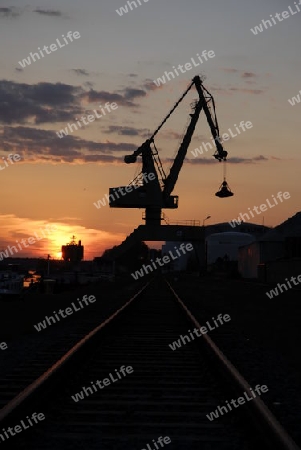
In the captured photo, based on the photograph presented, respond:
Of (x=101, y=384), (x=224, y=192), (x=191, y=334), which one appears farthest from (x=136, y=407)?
(x=224, y=192)

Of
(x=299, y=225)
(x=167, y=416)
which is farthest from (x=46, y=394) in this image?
(x=299, y=225)

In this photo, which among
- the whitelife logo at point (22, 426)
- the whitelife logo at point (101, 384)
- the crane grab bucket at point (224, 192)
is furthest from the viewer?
the crane grab bucket at point (224, 192)

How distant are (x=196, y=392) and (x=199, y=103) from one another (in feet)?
261

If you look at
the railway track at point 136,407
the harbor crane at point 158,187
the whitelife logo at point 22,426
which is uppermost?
the harbor crane at point 158,187

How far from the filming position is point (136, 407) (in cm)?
687

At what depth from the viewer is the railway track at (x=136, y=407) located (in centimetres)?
551

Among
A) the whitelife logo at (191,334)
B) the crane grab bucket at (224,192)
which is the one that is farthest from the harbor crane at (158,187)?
the whitelife logo at (191,334)

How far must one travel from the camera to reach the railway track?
5512mm

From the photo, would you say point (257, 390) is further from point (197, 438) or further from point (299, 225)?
point (299, 225)

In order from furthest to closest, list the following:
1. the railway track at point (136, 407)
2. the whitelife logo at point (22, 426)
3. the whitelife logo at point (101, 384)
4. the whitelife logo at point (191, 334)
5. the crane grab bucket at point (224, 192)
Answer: the crane grab bucket at point (224, 192)
the whitelife logo at point (191, 334)
the whitelife logo at point (101, 384)
the railway track at point (136, 407)
the whitelife logo at point (22, 426)

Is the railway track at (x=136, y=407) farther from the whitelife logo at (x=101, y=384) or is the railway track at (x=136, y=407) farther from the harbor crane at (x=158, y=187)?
the harbor crane at (x=158, y=187)

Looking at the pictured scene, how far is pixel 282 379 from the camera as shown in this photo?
9.06 metres

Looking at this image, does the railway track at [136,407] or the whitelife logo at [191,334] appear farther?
the whitelife logo at [191,334]

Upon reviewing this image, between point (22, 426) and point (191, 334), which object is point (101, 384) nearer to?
point (22, 426)
